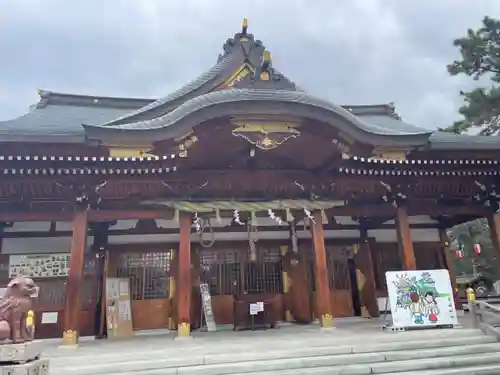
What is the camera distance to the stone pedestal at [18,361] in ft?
13.2

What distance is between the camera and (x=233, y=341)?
6.63m

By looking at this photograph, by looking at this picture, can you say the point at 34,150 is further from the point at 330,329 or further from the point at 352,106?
the point at 352,106

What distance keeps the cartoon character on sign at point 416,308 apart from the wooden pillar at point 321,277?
1.55 m

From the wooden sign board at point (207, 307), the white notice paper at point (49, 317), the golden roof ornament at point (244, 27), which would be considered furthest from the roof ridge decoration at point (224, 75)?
the white notice paper at point (49, 317)

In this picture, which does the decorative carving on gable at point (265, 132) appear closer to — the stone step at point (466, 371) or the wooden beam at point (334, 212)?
Result: the wooden beam at point (334, 212)

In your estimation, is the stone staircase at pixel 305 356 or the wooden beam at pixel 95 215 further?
the wooden beam at pixel 95 215

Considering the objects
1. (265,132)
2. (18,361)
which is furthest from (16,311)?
(265,132)

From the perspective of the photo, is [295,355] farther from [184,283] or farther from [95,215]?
[95,215]

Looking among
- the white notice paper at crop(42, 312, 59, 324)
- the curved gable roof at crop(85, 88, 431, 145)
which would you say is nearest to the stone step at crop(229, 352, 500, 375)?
the curved gable roof at crop(85, 88, 431, 145)

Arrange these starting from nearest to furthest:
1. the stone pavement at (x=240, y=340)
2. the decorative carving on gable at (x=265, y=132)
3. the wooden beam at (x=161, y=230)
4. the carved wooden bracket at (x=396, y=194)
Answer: the stone pavement at (x=240, y=340) < the decorative carving on gable at (x=265, y=132) < the carved wooden bracket at (x=396, y=194) < the wooden beam at (x=161, y=230)

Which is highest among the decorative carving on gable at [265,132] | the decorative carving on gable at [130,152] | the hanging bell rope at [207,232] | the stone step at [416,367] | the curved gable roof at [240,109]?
the curved gable roof at [240,109]

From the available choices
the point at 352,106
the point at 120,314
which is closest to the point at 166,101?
the point at 120,314

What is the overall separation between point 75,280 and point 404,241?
6.86m

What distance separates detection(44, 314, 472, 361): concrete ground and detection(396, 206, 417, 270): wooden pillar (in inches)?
59.4
